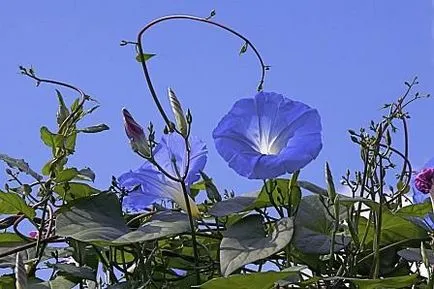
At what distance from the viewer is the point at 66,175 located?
687 mm

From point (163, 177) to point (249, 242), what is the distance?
122 mm

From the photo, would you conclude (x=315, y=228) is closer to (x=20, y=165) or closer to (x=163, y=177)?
(x=163, y=177)

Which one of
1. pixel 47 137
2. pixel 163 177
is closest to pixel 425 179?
pixel 163 177

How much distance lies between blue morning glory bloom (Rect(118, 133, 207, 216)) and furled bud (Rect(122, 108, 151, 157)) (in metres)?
0.08

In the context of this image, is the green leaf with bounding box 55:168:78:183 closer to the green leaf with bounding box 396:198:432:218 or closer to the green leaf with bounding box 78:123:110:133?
the green leaf with bounding box 78:123:110:133

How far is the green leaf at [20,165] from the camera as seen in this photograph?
2.29 ft

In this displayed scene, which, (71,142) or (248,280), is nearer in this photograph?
(248,280)

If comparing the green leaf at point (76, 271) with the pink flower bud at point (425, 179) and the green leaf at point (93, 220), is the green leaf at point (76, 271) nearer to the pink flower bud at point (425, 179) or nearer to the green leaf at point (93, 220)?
the green leaf at point (93, 220)

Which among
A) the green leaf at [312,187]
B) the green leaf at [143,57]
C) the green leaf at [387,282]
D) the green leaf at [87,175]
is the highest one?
the green leaf at [143,57]

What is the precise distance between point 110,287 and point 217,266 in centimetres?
9

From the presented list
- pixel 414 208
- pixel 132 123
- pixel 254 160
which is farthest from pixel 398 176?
pixel 132 123

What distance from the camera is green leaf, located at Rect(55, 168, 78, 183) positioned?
68 cm

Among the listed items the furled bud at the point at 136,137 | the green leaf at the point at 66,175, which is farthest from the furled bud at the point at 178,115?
the green leaf at the point at 66,175

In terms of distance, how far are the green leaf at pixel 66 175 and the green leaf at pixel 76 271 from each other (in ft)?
0.23
